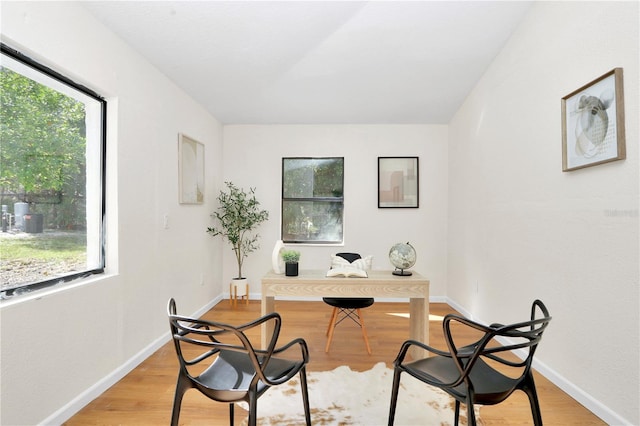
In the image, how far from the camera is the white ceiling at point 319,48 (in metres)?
2.42

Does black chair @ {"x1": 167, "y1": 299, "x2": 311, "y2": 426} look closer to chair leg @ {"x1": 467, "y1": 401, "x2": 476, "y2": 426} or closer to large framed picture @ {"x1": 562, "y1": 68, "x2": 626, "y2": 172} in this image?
chair leg @ {"x1": 467, "y1": 401, "x2": 476, "y2": 426}

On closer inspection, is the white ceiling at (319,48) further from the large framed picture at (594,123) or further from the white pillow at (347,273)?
the white pillow at (347,273)

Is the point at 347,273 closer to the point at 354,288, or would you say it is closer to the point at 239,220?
the point at 354,288

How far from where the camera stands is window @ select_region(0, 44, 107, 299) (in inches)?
72.1

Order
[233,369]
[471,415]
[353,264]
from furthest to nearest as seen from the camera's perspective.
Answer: [353,264] < [233,369] < [471,415]

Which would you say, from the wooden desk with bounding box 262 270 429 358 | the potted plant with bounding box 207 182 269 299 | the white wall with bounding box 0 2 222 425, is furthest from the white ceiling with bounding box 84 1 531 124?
the wooden desk with bounding box 262 270 429 358

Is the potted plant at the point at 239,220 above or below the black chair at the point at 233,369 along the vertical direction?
above

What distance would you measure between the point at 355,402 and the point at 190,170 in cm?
286

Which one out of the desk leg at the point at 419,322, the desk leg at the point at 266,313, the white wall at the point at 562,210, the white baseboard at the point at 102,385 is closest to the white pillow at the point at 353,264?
the desk leg at the point at 419,322

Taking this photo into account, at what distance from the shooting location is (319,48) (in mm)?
2961

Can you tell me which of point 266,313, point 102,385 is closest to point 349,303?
point 266,313

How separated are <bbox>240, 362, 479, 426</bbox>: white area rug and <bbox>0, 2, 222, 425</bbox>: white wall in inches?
42.7

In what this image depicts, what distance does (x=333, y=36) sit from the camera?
9.12ft

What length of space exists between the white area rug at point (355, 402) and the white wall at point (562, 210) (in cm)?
86
